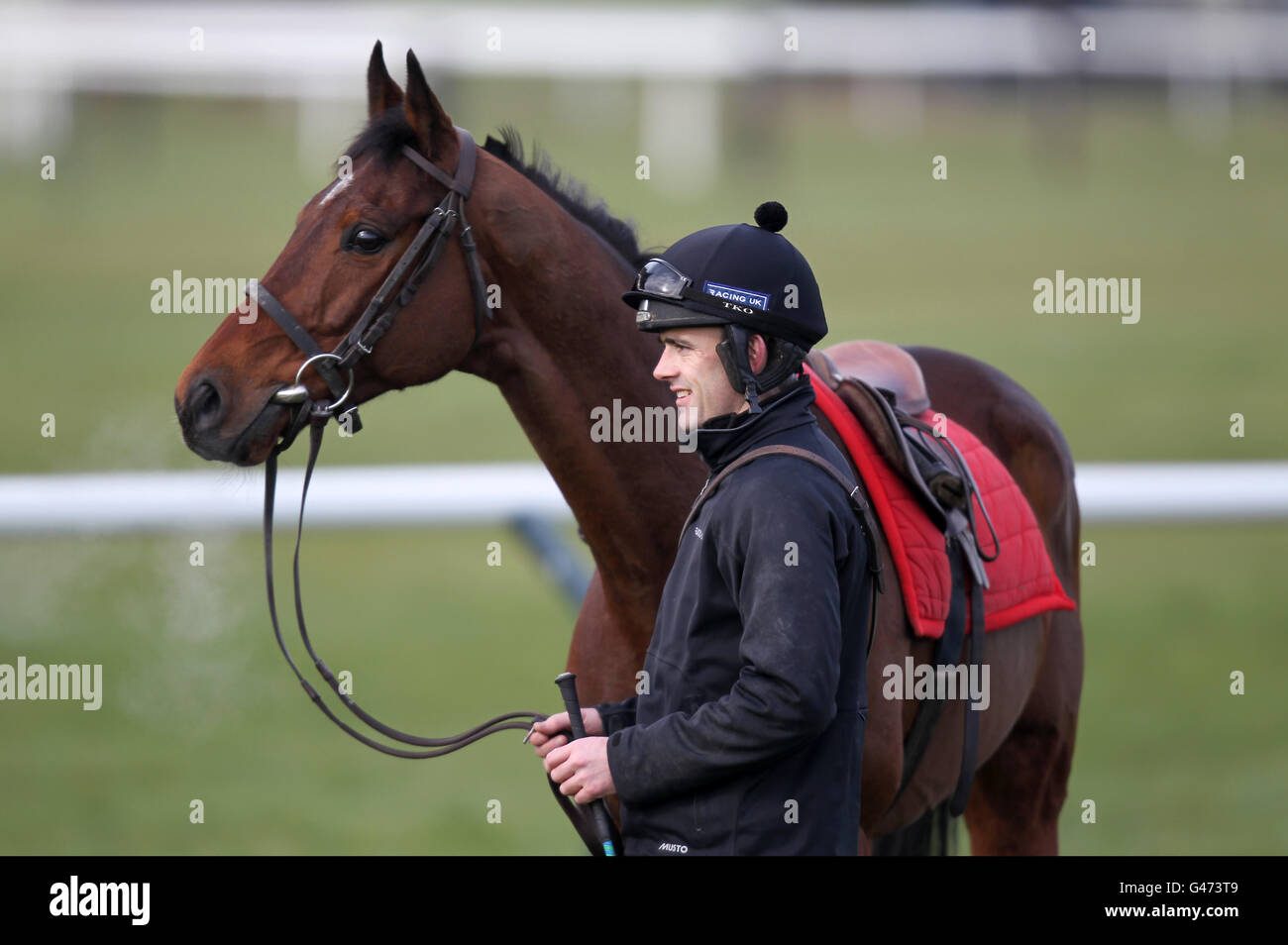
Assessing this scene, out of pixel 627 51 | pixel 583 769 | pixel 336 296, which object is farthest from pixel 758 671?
pixel 627 51

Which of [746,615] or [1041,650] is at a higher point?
[746,615]

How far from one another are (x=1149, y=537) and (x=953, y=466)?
8138mm

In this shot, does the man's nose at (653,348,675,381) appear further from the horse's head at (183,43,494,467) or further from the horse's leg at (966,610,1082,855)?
the horse's leg at (966,610,1082,855)

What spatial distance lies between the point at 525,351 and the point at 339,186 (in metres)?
0.48

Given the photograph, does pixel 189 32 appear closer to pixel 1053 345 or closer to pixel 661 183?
pixel 661 183

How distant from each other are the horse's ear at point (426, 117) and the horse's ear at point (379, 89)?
8 centimetres

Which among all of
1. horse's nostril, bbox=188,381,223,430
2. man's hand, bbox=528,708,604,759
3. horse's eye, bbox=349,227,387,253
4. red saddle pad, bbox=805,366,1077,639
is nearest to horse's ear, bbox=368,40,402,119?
horse's eye, bbox=349,227,387,253

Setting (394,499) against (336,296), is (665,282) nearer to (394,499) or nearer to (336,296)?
(336,296)

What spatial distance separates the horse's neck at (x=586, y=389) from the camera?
2.78m

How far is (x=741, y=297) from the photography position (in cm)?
217

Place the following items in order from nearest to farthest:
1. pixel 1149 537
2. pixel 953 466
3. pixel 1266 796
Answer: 1. pixel 953 466
2. pixel 1266 796
3. pixel 1149 537

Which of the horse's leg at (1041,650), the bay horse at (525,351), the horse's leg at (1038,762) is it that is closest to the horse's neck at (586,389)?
the bay horse at (525,351)
